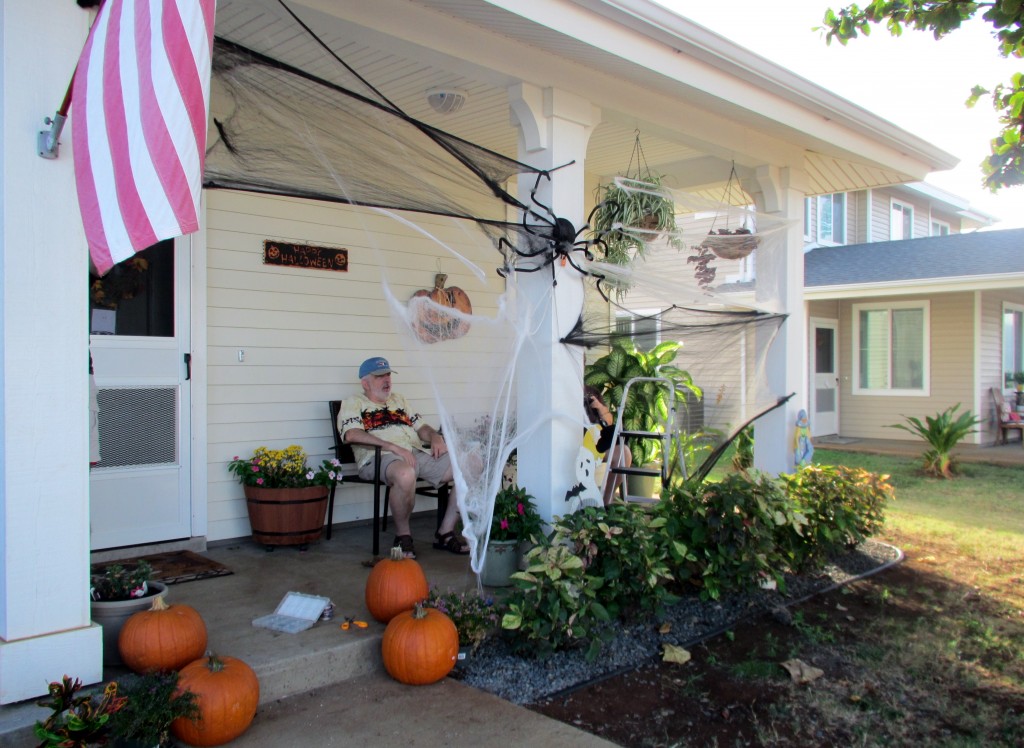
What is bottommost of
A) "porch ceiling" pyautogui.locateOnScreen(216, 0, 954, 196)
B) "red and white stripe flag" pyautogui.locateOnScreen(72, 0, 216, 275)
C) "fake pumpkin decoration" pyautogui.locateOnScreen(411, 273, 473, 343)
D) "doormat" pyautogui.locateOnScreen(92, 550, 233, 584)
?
"doormat" pyautogui.locateOnScreen(92, 550, 233, 584)

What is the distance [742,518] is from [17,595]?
114 inches

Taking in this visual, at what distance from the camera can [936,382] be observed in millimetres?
11719

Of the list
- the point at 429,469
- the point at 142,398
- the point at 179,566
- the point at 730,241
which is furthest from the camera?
the point at 730,241

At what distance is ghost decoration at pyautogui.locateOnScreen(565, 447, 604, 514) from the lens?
12.5 feet

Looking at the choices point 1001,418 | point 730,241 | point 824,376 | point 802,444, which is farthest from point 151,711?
point 1001,418

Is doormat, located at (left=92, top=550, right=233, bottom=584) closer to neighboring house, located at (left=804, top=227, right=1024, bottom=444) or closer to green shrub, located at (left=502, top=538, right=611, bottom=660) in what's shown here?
green shrub, located at (left=502, top=538, right=611, bottom=660)

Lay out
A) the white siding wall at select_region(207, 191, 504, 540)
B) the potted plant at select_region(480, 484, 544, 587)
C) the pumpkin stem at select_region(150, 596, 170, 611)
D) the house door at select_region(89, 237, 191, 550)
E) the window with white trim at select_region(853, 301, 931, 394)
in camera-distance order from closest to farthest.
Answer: the pumpkin stem at select_region(150, 596, 170, 611)
the potted plant at select_region(480, 484, 544, 587)
the house door at select_region(89, 237, 191, 550)
the white siding wall at select_region(207, 191, 504, 540)
the window with white trim at select_region(853, 301, 931, 394)

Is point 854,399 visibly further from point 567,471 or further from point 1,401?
point 1,401

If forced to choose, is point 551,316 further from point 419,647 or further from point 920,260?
point 920,260

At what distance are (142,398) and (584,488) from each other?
233 centimetres

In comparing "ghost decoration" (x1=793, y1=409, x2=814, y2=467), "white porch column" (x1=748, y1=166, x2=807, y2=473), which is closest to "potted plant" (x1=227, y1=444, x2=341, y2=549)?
"white porch column" (x1=748, y1=166, x2=807, y2=473)

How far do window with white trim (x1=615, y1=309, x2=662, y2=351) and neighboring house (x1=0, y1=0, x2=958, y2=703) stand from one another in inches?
14.1

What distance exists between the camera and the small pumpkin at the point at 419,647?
2.86 metres

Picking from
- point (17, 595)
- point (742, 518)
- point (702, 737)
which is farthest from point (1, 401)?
point (742, 518)
